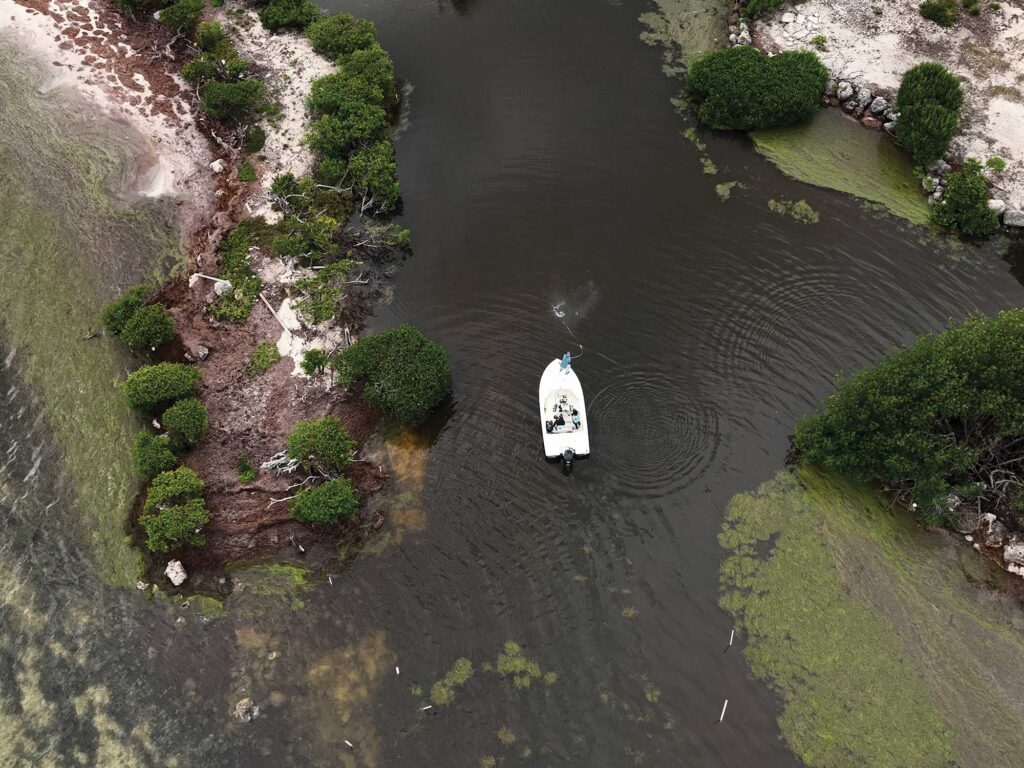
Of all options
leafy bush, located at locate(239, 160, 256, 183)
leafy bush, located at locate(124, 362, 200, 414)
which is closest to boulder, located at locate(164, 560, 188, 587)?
leafy bush, located at locate(124, 362, 200, 414)

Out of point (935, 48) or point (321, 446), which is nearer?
point (321, 446)

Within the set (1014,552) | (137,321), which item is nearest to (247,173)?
(137,321)

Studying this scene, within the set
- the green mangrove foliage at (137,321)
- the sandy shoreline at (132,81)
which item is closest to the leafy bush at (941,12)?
the sandy shoreline at (132,81)

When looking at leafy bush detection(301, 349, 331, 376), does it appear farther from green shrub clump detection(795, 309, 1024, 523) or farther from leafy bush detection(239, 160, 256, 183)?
green shrub clump detection(795, 309, 1024, 523)

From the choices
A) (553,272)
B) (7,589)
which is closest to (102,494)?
(7,589)

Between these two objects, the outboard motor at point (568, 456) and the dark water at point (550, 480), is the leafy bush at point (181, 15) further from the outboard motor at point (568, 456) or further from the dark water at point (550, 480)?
the outboard motor at point (568, 456)

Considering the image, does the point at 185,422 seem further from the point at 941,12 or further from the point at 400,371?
the point at 941,12
